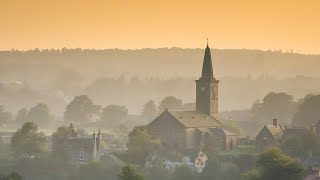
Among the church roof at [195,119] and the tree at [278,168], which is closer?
the tree at [278,168]

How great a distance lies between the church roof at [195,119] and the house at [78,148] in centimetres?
1010

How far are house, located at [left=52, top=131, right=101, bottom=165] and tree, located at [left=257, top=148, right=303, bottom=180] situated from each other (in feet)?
90.8

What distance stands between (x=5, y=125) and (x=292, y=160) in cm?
10788

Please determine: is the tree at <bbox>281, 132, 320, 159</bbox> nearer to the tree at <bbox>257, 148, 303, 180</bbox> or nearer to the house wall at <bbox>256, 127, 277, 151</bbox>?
the house wall at <bbox>256, 127, 277, 151</bbox>

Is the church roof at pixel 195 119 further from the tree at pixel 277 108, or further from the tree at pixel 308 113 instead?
the tree at pixel 277 108

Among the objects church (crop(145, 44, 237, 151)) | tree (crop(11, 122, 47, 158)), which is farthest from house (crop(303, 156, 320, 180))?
tree (crop(11, 122, 47, 158))

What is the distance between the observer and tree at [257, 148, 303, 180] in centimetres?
8381

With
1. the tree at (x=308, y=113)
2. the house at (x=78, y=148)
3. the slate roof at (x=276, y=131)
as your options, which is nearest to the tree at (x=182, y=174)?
the house at (x=78, y=148)

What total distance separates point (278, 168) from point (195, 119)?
38.3m

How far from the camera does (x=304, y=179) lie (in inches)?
3484

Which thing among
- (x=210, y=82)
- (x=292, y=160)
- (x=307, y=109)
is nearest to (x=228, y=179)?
(x=292, y=160)

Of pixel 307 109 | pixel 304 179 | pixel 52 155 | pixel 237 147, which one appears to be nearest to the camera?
pixel 304 179

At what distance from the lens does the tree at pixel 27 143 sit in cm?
11412

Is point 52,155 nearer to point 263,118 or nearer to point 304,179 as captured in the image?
point 304,179
